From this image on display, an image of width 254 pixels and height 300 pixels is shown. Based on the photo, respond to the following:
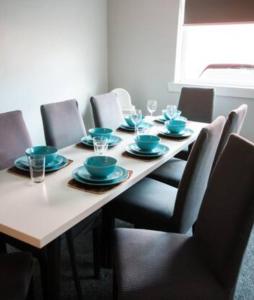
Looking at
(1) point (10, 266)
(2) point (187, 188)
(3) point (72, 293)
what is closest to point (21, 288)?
(1) point (10, 266)

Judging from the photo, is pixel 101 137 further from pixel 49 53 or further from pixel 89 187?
pixel 49 53

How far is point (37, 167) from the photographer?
131 cm

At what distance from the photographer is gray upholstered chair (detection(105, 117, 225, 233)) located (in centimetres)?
140

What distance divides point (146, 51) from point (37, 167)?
270cm

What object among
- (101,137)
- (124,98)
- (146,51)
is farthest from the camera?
(124,98)

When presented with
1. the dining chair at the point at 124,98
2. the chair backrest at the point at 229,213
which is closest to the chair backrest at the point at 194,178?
the chair backrest at the point at 229,213

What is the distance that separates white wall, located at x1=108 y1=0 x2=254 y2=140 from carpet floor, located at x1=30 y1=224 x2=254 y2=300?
179 centimetres

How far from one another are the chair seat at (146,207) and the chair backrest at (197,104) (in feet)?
4.86

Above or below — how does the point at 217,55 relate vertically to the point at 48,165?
above

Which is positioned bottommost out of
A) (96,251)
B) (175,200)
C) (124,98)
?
(96,251)

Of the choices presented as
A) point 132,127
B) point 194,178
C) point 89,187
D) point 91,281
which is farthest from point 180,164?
point 89,187

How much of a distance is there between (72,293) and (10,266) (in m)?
0.63

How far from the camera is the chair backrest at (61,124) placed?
205 centimetres

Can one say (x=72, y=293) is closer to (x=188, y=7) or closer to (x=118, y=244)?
(x=118, y=244)
